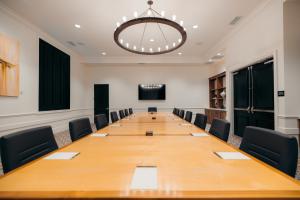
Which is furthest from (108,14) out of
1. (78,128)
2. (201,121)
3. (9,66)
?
(201,121)

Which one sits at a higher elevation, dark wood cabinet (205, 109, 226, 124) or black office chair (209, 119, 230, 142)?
black office chair (209, 119, 230, 142)

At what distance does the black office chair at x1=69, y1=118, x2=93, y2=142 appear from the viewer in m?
2.01

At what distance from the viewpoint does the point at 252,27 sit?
4414mm

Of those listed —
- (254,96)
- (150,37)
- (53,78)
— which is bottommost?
(254,96)

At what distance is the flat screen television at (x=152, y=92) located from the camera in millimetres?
8844

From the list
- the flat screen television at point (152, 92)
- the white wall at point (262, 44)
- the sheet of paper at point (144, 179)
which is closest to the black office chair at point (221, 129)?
the sheet of paper at point (144, 179)

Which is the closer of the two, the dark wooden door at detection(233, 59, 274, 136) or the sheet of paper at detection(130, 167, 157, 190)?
the sheet of paper at detection(130, 167, 157, 190)

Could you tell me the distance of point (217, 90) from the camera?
8.04m

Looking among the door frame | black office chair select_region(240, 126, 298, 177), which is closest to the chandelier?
the door frame

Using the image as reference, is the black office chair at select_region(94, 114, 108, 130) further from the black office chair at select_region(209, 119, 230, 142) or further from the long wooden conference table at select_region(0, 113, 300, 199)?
the black office chair at select_region(209, 119, 230, 142)

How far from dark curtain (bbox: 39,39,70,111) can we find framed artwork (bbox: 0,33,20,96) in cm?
97

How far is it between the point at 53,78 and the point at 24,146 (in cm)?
527

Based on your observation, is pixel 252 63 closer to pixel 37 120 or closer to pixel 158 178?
pixel 158 178

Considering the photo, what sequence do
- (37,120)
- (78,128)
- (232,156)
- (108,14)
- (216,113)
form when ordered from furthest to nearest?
(216,113) < (37,120) < (108,14) < (78,128) < (232,156)
